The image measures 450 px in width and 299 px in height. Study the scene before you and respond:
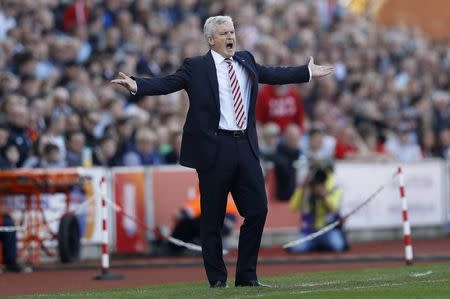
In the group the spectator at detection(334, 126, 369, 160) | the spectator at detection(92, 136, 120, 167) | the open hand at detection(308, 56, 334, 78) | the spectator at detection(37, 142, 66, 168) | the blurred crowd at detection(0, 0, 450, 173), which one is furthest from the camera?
the spectator at detection(334, 126, 369, 160)

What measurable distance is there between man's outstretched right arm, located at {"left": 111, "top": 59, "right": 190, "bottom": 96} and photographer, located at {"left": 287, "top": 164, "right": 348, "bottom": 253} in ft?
28.5

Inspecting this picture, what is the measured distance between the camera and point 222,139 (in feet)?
43.7

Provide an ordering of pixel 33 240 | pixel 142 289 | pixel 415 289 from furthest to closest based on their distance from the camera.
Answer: pixel 33 240, pixel 142 289, pixel 415 289

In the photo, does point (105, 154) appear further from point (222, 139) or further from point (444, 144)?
point (222, 139)

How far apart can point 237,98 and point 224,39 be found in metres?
0.57

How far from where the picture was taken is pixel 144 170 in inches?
851

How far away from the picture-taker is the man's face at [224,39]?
13.3 m

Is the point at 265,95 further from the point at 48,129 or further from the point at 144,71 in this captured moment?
the point at 48,129

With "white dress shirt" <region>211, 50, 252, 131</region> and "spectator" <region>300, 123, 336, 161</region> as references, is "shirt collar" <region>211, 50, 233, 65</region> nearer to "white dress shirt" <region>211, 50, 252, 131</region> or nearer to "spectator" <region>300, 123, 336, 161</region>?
"white dress shirt" <region>211, 50, 252, 131</region>

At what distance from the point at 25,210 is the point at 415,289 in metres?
8.10

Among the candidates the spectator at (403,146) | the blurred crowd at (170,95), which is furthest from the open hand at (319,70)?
the spectator at (403,146)

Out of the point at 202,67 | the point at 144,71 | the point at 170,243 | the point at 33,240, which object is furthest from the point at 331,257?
the point at 202,67

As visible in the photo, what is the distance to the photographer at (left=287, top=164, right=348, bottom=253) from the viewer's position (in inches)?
861

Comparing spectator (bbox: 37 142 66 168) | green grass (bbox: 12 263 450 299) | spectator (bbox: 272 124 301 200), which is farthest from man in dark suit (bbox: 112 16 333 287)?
spectator (bbox: 272 124 301 200)
